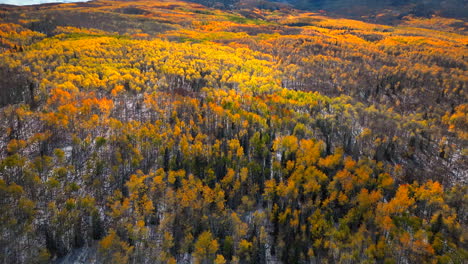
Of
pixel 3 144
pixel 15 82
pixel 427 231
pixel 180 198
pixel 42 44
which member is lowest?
pixel 427 231

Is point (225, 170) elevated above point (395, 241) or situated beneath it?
elevated above

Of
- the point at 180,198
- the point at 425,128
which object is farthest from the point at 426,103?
the point at 180,198

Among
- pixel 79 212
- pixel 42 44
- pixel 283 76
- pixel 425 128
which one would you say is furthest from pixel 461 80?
pixel 42 44

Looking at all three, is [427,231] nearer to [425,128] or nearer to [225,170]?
[225,170]

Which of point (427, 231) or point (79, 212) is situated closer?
point (79, 212)

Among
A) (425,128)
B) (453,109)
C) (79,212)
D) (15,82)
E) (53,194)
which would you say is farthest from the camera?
(453,109)

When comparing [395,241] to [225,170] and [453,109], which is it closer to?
[225,170]

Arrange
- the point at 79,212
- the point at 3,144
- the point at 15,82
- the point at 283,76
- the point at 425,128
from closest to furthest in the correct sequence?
the point at 79,212 → the point at 3,144 → the point at 15,82 → the point at 425,128 → the point at 283,76

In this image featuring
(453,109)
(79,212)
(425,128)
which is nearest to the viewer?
(79,212)

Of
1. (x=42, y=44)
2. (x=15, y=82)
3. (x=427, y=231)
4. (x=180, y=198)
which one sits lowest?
(x=427, y=231)
